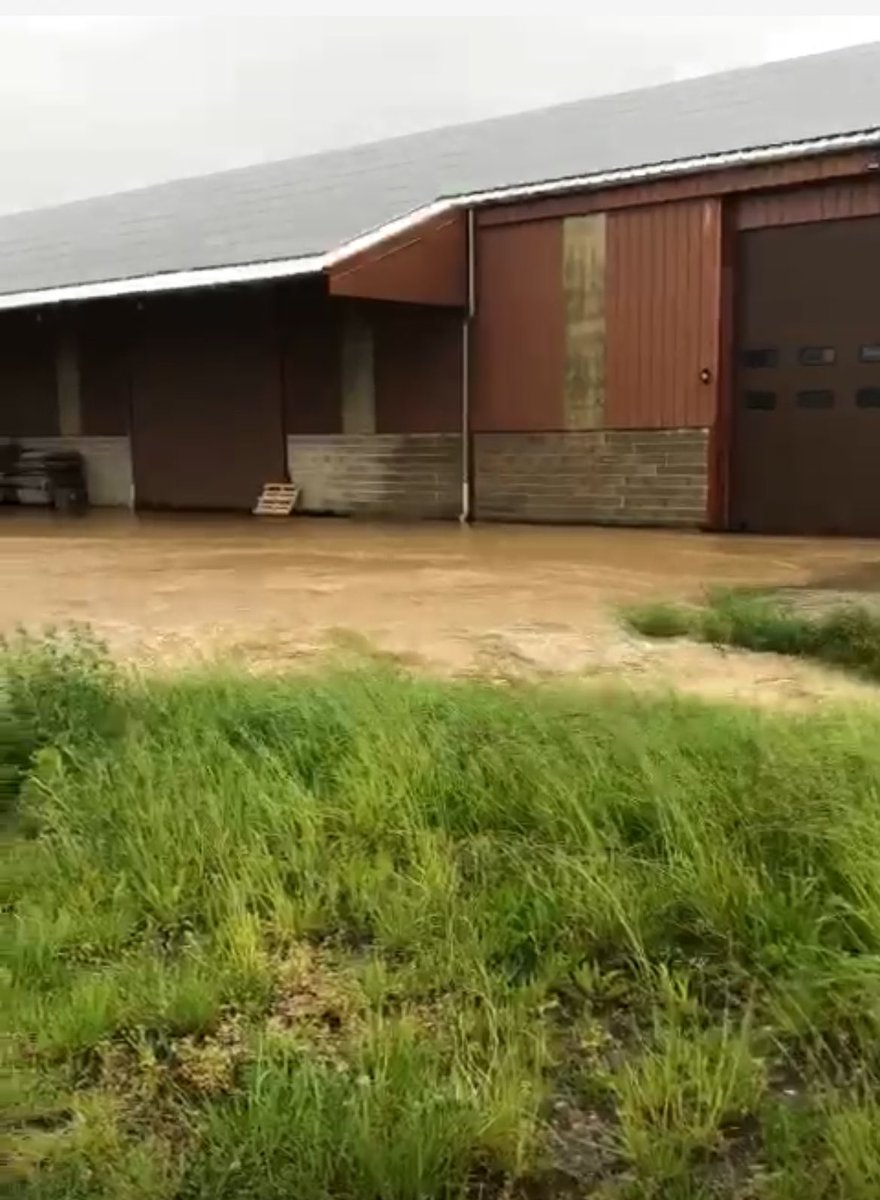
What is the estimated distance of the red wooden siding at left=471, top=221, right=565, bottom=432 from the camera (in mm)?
14688

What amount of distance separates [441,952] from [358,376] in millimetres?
14287

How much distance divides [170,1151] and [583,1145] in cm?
74

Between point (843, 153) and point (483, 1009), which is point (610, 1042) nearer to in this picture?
point (483, 1009)

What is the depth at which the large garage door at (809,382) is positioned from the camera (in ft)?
42.0

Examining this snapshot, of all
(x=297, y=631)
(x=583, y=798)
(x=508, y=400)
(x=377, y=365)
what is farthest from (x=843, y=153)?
(x=583, y=798)

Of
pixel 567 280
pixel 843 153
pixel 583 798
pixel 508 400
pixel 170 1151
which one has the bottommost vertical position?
pixel 170 1151

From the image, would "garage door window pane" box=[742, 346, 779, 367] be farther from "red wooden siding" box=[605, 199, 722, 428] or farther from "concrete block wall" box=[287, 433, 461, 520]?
"concrete block wall" box=[287, 433, 461, 520]

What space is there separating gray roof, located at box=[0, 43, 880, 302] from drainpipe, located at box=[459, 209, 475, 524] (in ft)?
2.33

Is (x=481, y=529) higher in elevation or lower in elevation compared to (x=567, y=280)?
lower

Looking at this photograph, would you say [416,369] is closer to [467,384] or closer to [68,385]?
[467,384]

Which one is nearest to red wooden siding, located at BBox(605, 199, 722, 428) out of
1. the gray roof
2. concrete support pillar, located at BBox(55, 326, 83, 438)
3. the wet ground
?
the gray roof

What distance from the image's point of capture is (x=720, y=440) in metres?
13.7

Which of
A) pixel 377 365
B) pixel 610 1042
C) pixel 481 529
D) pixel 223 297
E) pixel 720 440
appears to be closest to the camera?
pixel 610 1042

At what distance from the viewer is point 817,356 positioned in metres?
13.1
